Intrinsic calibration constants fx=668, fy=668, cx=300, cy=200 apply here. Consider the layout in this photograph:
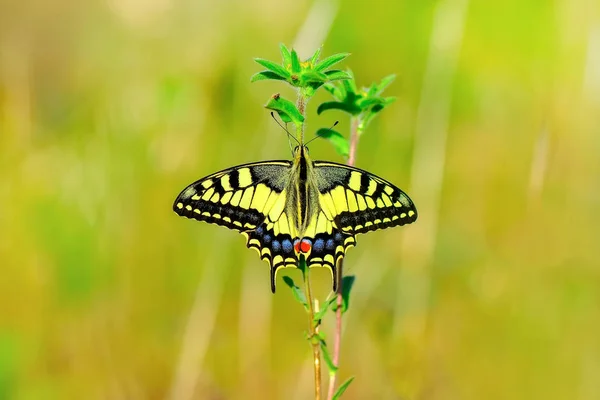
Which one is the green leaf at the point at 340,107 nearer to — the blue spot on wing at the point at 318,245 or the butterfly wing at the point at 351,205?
the butterfly wing at the point at 351,205

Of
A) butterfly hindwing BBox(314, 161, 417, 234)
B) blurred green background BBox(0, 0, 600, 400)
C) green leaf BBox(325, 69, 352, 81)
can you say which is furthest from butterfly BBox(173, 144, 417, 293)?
blurred green background BBox(0, 0, 600, 400)

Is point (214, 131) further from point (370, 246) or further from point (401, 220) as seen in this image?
point (401, 220)

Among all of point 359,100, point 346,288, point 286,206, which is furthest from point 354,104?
point 346,288

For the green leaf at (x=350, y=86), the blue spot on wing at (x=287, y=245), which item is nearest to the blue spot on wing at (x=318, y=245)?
the blue spot on wing at (x=287, y=245)

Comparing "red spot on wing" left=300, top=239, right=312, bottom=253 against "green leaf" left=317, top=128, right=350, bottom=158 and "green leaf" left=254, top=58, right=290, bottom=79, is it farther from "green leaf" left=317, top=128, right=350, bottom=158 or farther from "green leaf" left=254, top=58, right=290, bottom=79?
"green leaf" left=254, top=58, right=290, bottom=79

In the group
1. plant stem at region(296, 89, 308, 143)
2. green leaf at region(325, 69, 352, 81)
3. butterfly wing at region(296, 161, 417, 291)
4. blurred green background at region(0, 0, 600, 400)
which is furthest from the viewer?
blurred green background at region(0, 0, 600, 400)

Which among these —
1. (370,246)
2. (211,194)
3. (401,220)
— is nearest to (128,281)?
(370,246)
